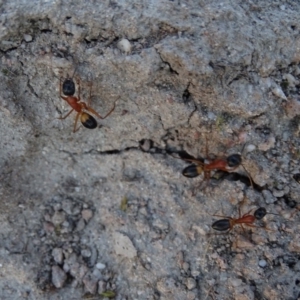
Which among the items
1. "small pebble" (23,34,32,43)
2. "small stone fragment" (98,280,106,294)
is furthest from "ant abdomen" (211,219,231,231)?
"small pebble" (23,34,32,43)

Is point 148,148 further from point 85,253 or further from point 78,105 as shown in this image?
point 85,253

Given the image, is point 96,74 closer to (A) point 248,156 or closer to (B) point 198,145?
(B) point 198,145

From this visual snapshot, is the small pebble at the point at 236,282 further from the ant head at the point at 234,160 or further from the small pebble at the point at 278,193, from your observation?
the ant head at the point at 234,160

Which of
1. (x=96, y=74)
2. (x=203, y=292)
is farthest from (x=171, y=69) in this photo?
(x=203, y=292)

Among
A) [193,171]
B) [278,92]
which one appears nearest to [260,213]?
[193,171]

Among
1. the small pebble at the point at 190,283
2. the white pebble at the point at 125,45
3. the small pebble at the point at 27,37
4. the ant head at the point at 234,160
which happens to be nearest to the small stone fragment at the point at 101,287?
the small pebble at the point at 190,283

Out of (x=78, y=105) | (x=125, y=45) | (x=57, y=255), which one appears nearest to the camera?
(x=125, y=45)
